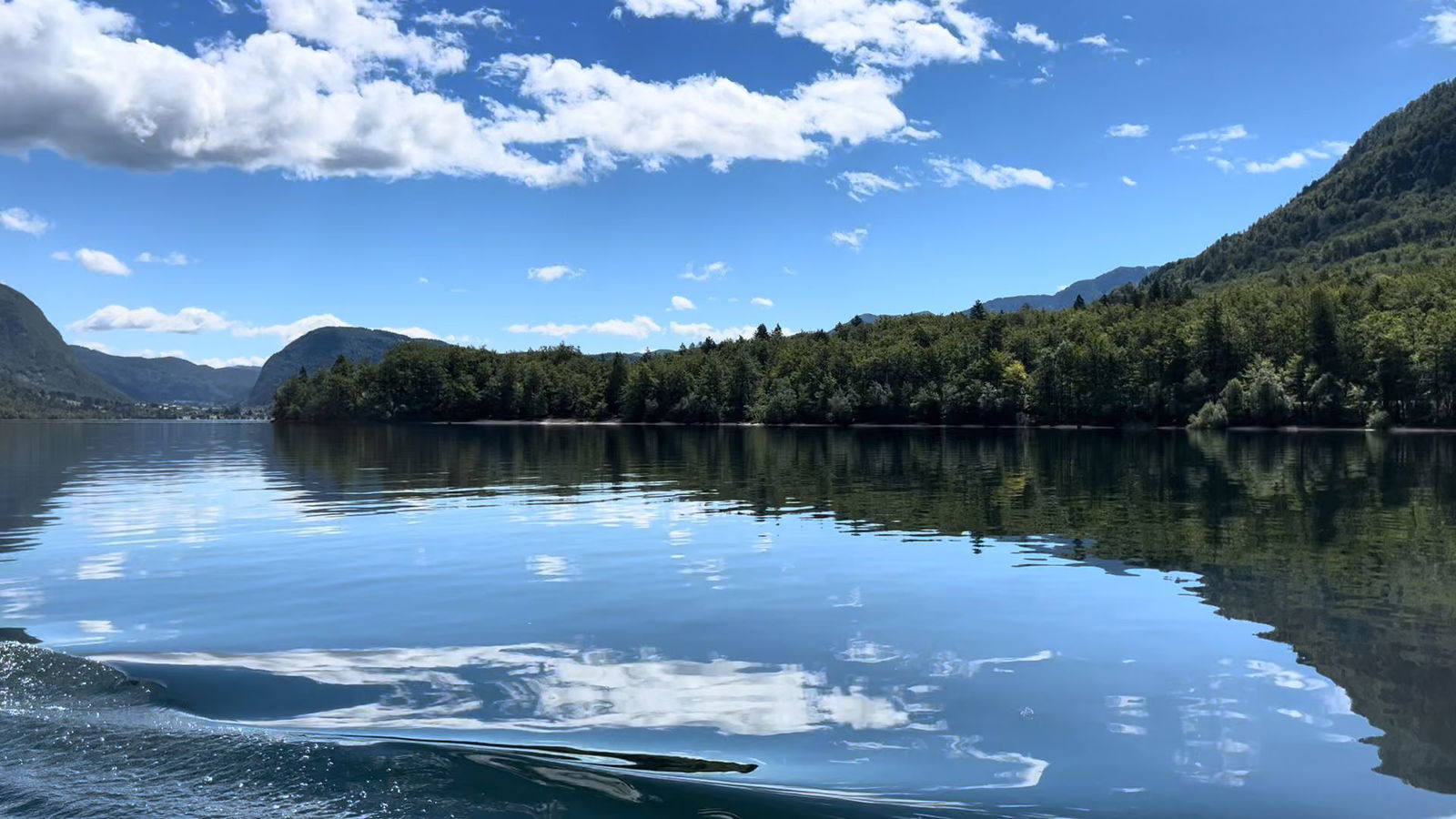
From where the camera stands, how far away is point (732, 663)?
15.0 m

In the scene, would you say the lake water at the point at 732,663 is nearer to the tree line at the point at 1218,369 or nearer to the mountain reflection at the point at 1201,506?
the mountain reflection at the point at 1201,506

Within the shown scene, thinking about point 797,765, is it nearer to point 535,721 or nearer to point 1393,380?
point 535,721

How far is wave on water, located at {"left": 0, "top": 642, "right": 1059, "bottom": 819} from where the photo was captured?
356 inches

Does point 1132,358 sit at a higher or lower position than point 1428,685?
higher

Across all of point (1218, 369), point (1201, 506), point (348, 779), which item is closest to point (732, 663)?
point (348, 779)

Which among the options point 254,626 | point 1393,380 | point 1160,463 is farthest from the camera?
point 1393,380

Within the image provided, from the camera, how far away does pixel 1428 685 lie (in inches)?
528

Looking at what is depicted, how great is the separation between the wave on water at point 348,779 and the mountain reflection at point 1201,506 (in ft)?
25.6

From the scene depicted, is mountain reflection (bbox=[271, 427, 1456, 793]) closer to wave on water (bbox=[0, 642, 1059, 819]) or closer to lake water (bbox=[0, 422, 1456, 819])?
lake water (bbox=[0, 422, 1456, 819])

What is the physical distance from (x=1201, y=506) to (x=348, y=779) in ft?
121

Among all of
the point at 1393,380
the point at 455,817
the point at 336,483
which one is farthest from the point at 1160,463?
the point at 1393,380

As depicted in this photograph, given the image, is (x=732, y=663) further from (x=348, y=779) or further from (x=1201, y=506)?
(x=1201, y=506)

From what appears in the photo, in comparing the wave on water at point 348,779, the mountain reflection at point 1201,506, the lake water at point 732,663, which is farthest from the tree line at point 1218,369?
the wave on water at point 348,779

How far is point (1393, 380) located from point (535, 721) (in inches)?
6672
